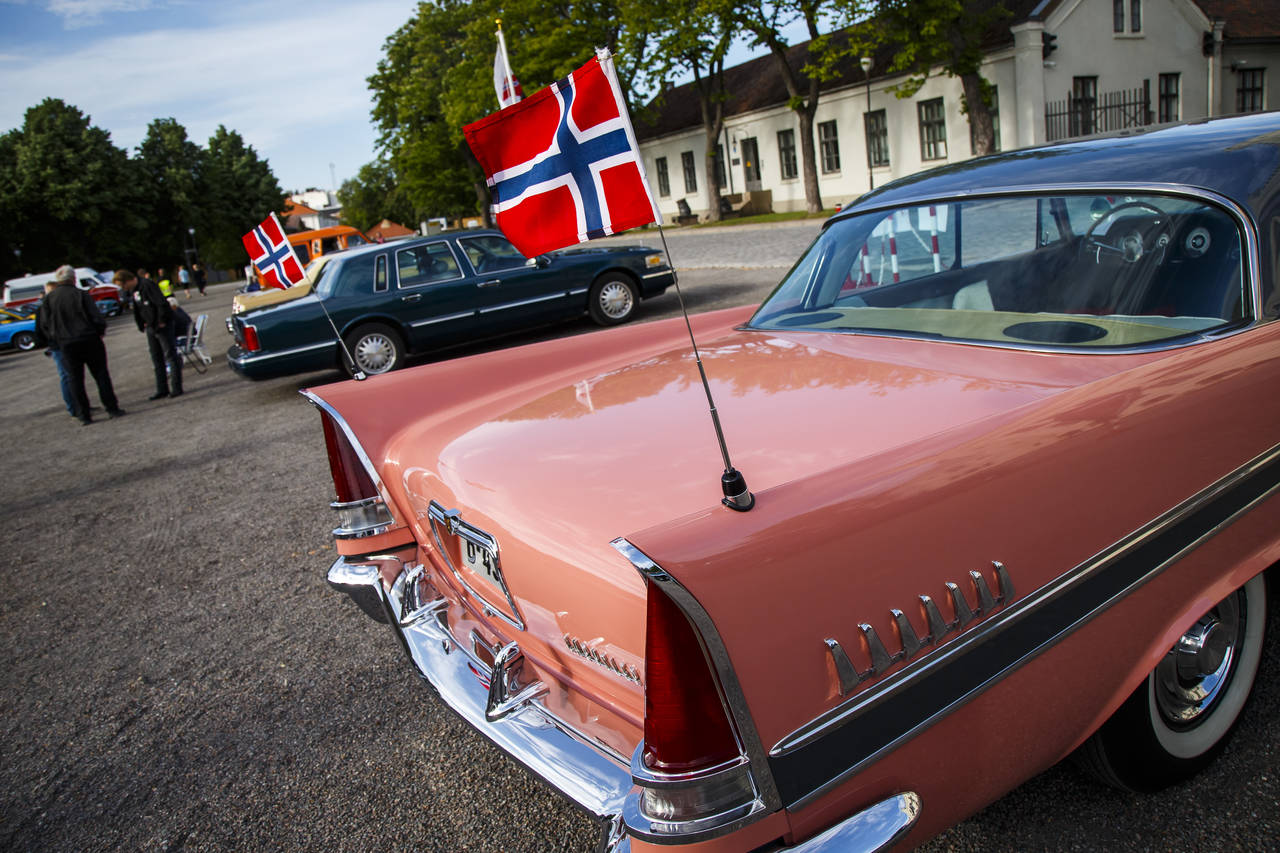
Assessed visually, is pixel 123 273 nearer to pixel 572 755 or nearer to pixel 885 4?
pixel 572 755

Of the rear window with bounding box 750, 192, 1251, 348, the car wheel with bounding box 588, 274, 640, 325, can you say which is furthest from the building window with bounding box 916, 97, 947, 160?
the rear window with bounding box 750, 192, 1251, 348

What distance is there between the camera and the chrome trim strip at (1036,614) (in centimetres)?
135

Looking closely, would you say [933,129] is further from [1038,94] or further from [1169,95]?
[1169,95]

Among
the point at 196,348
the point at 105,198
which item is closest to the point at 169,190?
the point at 105,198

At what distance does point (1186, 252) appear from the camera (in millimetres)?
2270

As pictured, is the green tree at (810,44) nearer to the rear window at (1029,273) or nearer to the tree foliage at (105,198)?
the rear window at (1029,273)

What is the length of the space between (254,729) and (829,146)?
32.2m

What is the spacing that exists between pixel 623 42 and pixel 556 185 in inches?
1275

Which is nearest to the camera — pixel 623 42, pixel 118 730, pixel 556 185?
pixel 556 185

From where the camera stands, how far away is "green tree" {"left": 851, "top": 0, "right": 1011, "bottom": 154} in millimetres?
22422

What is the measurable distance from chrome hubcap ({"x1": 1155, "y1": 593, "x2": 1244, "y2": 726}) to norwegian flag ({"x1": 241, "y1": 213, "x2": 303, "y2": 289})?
767 centimetres

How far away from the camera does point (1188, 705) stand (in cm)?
205

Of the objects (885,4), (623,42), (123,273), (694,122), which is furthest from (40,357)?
(694,122)

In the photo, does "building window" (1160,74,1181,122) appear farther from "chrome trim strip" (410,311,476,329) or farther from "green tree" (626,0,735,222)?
"chrome trim strip" (410,311,476,329)
